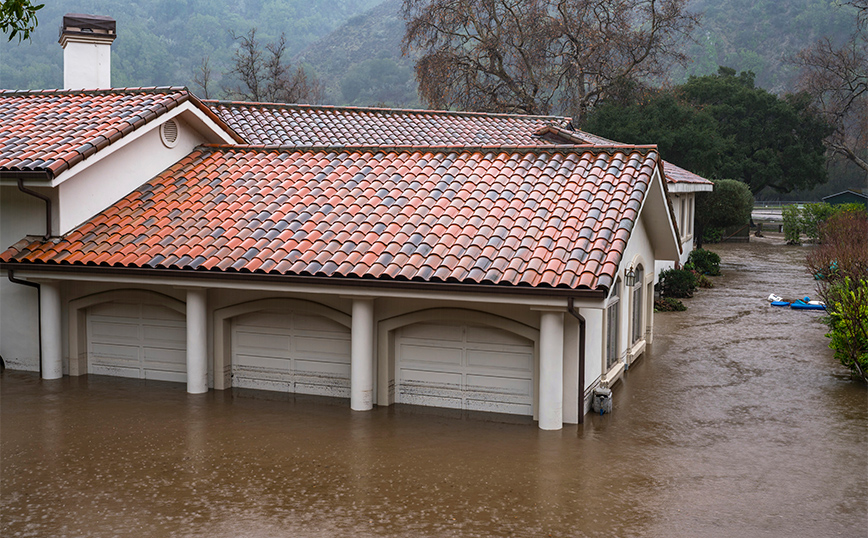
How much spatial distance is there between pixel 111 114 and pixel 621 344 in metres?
9.90

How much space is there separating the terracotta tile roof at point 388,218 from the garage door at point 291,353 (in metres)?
1.33

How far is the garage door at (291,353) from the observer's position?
12781mm

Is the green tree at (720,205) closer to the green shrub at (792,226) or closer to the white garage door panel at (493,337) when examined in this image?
the green shrub at (792,226)

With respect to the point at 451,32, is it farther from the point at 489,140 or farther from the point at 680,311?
→ the point at 680,311

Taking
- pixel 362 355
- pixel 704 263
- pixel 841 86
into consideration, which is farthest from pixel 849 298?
pixel 841 86

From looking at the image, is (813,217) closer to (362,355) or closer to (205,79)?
(205,79)

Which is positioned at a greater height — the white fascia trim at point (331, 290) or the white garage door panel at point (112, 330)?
the white fascia trim at point (331, 290)

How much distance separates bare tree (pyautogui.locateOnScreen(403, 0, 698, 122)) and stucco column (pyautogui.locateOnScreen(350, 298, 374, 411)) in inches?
1381

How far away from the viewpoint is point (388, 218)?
12734mm

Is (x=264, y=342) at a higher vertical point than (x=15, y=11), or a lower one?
lower

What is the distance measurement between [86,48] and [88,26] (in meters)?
0.59

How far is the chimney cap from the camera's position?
58.2 ft

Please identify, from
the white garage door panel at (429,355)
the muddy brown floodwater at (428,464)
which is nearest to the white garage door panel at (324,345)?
the muddy brown floodwater at (428,464)

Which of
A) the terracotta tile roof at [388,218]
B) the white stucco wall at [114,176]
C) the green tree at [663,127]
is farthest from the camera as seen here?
the green tree at [663,127]
